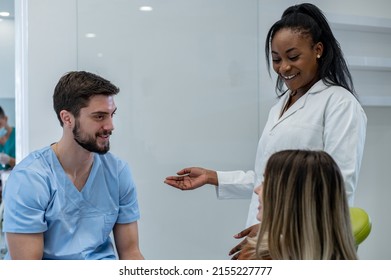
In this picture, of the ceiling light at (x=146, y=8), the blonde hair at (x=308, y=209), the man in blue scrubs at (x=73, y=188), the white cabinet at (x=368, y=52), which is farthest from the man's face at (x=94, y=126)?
the white cabinet at (x=368, y=52)

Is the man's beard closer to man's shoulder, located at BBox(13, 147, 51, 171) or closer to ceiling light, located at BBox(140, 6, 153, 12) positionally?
man's shoulder, located at BBox(13, 147, 51, 171)

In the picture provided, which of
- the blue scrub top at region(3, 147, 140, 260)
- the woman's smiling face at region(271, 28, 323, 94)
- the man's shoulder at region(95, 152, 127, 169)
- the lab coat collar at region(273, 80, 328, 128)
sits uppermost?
the woman's smiling face at region(271, 28, 323, 94)

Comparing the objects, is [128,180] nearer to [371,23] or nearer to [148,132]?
[148,132]

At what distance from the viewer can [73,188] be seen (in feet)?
4.01

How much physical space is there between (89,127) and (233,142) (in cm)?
55

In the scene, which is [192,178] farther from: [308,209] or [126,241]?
[308,209]

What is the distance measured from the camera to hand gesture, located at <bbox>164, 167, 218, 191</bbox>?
4.68 feet

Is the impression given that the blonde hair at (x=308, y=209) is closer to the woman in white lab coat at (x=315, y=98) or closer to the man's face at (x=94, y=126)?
the woman in white lab coat at (x=315, y=98)

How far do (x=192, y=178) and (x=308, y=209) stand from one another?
660mm

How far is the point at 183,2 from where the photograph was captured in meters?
1.51

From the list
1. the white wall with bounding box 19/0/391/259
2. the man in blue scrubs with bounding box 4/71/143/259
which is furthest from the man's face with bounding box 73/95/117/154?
the white wall with bounding box 19/0/391/259

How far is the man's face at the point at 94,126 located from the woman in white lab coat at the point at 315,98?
1.42ft

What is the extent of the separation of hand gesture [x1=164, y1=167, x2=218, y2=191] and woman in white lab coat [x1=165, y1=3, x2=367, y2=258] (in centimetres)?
25

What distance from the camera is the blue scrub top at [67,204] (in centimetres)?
115
